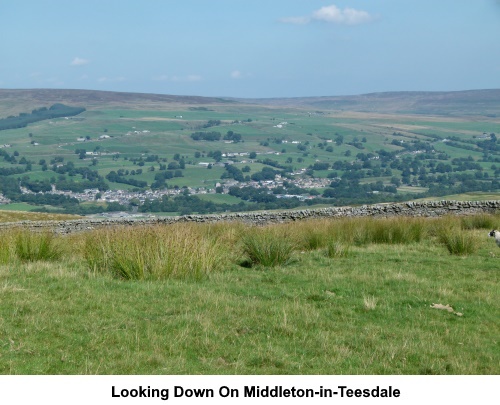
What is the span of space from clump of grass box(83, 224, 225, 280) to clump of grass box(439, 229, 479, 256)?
477 cm

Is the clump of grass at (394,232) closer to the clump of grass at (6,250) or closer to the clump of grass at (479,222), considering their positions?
the clump of grass at (479,222)

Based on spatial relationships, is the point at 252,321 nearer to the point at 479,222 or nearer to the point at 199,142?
the point at 479,222

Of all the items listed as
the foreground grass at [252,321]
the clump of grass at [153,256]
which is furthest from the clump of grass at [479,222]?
the clump of grass at [153,256]

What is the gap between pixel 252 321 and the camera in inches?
293

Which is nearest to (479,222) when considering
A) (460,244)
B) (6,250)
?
(460,244)

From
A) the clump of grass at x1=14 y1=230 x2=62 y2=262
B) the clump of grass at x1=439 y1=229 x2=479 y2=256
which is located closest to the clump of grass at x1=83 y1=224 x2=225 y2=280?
the clump of grass at x1=14 y1=230 x2=62 y2=262

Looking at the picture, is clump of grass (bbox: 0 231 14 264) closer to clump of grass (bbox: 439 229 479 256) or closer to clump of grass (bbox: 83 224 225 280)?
clump of grass (bbox: 83 224 225 280)

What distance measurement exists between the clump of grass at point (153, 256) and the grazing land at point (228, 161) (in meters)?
42.3

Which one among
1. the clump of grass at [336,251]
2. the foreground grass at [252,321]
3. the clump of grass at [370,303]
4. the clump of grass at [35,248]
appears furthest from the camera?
the clump of grass at [336,251]

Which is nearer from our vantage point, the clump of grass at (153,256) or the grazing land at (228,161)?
the clump of grass at (153,256)

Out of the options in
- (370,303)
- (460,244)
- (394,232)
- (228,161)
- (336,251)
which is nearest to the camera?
→ (370,303)

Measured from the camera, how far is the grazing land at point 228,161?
3167 inches

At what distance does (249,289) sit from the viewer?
9.27m

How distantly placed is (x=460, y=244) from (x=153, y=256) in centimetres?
618
